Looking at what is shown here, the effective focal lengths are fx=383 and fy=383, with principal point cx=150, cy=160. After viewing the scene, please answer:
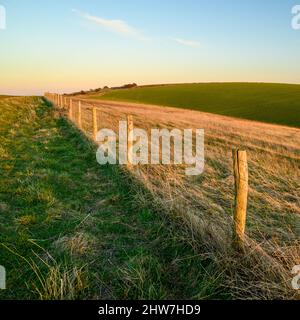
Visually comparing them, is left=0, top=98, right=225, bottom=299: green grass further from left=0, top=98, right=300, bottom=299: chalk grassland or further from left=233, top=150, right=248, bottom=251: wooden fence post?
left=233, top=150, right=248, bottom=251: wooden fence post

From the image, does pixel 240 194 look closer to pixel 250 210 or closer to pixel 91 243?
pixel 91 243

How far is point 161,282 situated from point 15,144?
10.9m

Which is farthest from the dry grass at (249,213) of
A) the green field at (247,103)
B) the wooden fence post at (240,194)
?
the green field at (247,103)

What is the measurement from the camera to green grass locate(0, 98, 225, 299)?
15.3ft

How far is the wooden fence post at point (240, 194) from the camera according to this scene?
5086 mm

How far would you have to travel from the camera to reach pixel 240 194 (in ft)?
17.1

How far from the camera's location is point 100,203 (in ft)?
25.5

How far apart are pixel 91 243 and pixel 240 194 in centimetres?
236

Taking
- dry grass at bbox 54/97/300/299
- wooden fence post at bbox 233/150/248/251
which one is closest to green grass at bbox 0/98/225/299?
dry grass at bbox 54/97/300/299

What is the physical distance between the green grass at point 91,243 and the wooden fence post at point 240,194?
492 mm

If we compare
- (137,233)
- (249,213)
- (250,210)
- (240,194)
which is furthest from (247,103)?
(240,194)
